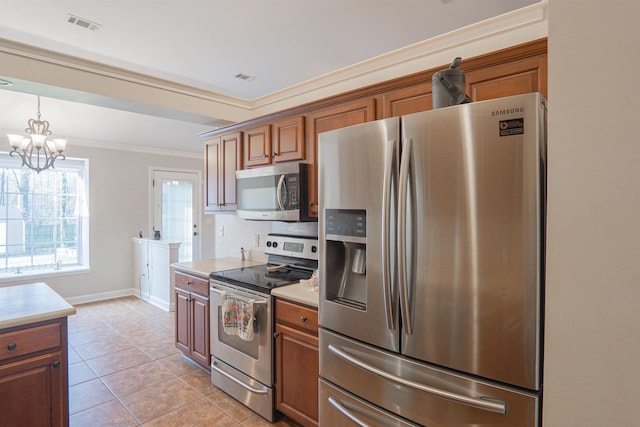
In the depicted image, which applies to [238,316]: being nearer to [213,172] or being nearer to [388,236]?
[388,236]

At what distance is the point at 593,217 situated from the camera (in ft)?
2.77

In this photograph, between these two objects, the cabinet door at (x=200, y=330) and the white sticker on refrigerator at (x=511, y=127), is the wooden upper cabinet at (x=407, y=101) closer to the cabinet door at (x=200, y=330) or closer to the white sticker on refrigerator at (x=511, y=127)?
the white sticker on refrigerator at (x=511, y=127)

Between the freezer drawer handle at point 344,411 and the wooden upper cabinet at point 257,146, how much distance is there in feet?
6.11

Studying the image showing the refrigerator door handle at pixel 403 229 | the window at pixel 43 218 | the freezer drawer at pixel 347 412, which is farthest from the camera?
the window at pixel 43 218

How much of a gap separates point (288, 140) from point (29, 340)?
1998 mm

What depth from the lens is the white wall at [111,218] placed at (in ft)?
16.9

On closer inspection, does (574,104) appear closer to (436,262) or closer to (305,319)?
(436,262)

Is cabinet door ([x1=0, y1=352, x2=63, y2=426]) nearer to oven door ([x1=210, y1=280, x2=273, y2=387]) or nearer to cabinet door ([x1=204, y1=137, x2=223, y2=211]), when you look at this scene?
oven door ([x1=210, y1=280, x2=273, y2=387])

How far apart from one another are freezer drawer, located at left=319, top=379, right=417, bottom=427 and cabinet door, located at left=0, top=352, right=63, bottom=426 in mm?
1455

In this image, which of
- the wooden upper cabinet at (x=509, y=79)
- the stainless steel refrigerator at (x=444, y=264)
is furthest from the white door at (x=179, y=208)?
the wooden upper cabinet at (x=509, y=79)

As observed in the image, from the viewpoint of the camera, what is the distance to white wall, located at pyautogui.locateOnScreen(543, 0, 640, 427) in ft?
2.60

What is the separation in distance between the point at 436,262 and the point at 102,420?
2553 millimetres

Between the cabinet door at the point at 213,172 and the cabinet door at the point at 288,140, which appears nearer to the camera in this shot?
the cabinet door at the point at 288,140

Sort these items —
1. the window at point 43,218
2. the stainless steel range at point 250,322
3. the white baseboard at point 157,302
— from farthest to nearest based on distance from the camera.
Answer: the white baseboard at point 157,302
the window at point 43,218
the stainless steel range at point 250,322
